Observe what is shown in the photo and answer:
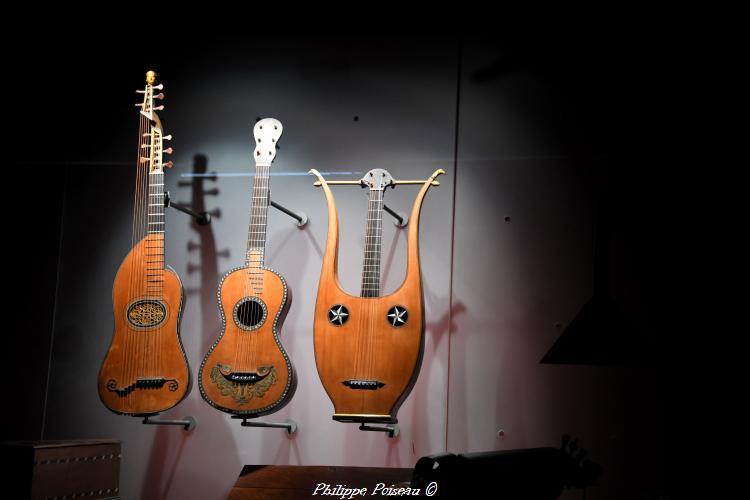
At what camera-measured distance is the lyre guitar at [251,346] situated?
131 inches

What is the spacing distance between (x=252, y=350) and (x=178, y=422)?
0.53m

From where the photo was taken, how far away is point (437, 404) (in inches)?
139

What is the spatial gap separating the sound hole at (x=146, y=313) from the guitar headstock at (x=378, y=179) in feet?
3.04

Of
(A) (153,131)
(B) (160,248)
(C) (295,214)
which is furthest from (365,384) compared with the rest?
(A) (153,131)

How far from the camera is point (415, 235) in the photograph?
3365 millimetres

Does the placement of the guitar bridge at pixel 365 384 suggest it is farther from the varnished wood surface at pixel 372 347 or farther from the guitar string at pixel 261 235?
the guitar string at pixel 261 235

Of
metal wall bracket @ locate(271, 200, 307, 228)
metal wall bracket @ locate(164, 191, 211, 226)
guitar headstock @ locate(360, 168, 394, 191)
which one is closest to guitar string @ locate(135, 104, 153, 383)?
metal wall bracket @ locate(164, 191, 211, 226)

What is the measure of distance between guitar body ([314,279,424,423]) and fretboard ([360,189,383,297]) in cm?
5

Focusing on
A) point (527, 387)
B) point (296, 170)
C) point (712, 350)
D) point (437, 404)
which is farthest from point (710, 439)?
point (296, 170)

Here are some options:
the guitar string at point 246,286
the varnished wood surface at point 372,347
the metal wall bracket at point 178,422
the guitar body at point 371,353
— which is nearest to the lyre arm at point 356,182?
the varnished wood surface at point 372,347

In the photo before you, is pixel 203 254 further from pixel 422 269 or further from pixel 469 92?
pixel 469 92

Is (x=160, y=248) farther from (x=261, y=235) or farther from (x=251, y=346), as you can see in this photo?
(x=251, y=346)

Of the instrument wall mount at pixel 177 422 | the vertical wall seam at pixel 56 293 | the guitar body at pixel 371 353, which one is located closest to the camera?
the guitar body at pixel 371 353

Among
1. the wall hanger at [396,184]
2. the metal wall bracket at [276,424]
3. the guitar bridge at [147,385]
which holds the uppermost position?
the wall hanger at [396,184]
